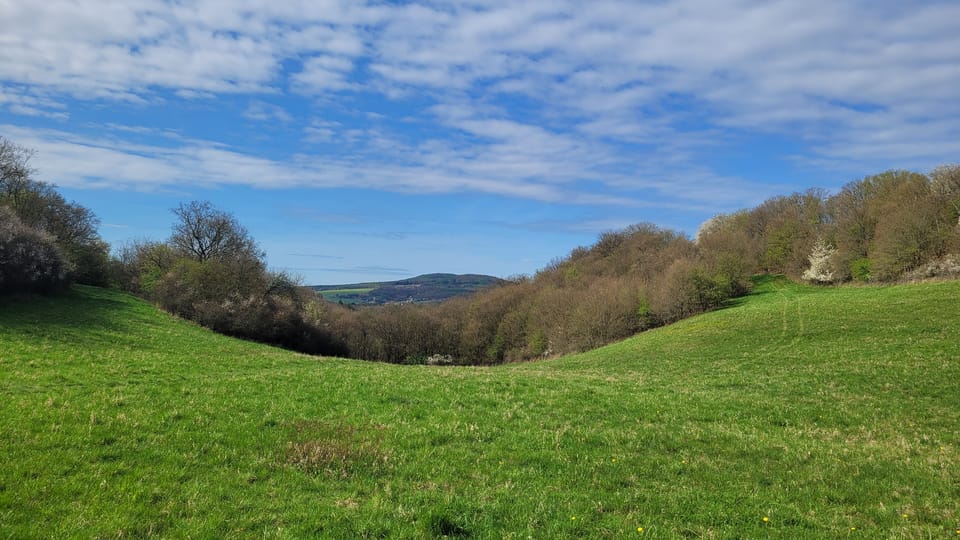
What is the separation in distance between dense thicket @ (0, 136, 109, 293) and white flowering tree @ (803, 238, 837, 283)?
83.0 meters

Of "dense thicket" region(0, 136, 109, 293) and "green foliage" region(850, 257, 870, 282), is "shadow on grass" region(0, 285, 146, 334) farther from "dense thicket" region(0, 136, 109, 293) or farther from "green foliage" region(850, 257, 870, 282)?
"green foliage" region(850, 257, 870, 282)

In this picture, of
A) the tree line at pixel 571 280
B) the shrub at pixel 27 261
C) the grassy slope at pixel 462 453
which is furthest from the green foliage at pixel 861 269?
the shrub at pixel 27 261

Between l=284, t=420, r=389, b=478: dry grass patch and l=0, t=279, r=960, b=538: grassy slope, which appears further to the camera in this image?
l=284, t=420, r=389, b=478: dry grass patch

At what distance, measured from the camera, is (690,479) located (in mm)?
9109

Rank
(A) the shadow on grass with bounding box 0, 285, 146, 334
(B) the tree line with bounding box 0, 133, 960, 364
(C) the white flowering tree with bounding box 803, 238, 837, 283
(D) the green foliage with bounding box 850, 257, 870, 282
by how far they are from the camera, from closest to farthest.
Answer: (A) the shadow on grass with bounding box 0, 285, 146, 334 → (B) the tree line with bounding box 0, 133, 960, 364 → (D) the green foliage with bounding box 850, 257, 870, 282 → (C) the white flowering tree with bounding box 803, 238, 837, 283

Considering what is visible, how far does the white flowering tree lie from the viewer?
66938 millimetres

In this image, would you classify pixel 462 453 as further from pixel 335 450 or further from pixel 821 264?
pixel 821 264

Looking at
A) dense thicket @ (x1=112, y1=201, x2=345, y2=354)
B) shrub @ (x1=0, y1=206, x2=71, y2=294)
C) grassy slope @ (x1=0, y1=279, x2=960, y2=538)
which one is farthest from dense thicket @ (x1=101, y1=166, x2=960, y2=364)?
grassy slope @ (x1=0, y1=279, x2=960, y2=538)

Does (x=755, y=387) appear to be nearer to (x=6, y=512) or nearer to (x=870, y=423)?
(x=870, y=423)

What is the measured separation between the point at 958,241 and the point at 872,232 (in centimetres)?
1442

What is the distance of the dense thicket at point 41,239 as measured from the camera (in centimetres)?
3338

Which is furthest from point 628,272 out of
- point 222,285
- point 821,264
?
point 222,285

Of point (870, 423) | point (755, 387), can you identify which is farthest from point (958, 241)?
point (870, 423)

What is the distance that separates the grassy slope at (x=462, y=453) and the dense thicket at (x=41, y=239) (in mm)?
17785
